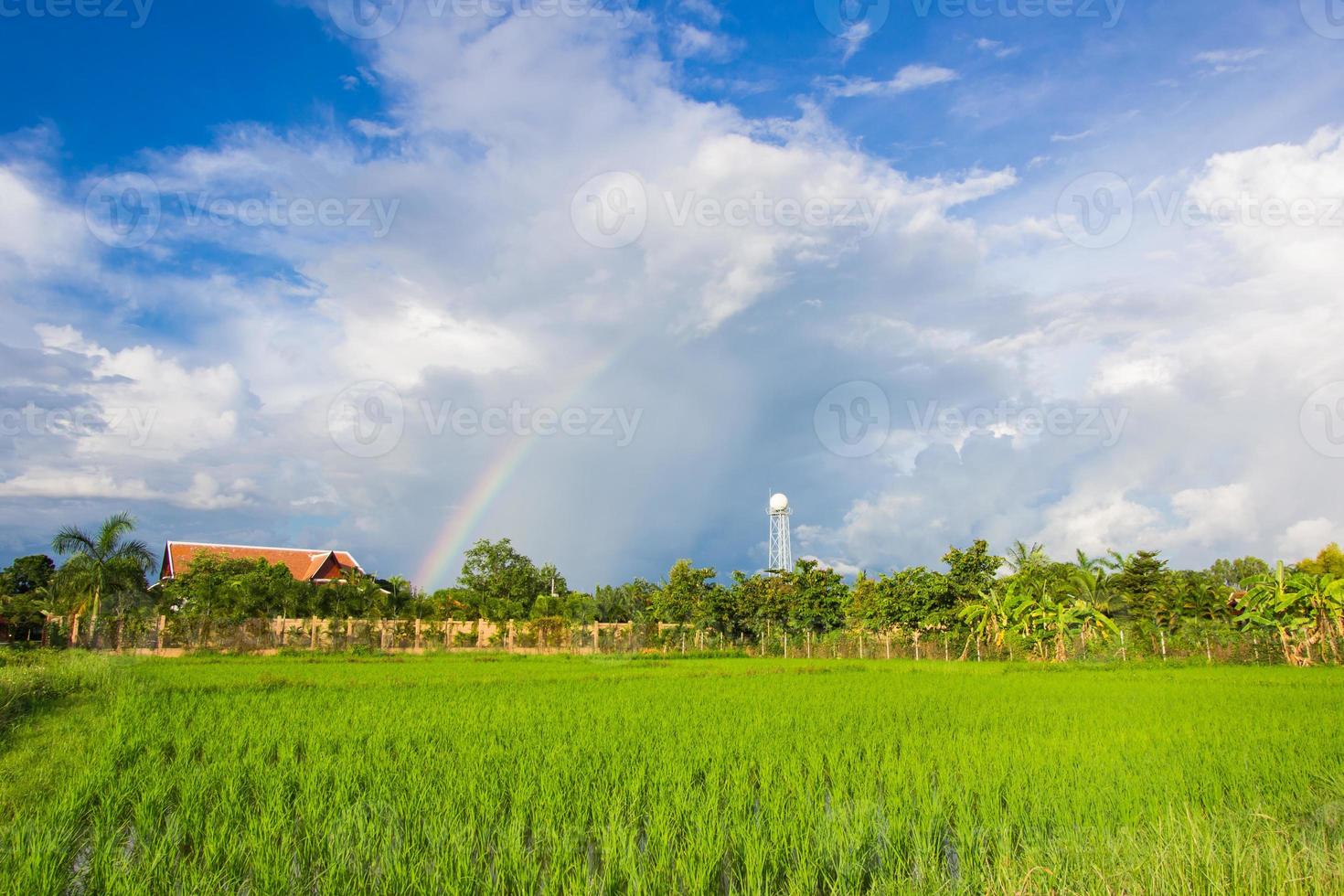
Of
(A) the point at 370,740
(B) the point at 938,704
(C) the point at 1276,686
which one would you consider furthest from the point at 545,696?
(C) the point at 1276,686

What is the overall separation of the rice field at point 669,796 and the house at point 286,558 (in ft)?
122

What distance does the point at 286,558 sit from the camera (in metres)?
47.5

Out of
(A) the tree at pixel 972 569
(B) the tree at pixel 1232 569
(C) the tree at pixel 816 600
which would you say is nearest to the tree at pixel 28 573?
(C) the tree at pixel 816 600

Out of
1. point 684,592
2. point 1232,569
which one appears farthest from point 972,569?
point 1232,569

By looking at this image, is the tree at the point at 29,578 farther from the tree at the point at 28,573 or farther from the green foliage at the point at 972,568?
the green foliage at the point at 972,568

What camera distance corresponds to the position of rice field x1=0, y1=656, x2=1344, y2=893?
4031 mm

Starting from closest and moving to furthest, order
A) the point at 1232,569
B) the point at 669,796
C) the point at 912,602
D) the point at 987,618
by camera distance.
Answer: the point at 669,796 → the point at 987,618 → the point at 912,602 → the point at 1232,569

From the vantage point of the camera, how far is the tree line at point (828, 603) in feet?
77.1

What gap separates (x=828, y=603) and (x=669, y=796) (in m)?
28.0

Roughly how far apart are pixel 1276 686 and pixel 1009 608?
11.4 m

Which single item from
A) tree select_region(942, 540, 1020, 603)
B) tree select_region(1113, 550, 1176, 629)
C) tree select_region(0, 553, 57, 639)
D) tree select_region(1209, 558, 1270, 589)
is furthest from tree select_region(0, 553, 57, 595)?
tree select_region(1209, 558, 1270, 589)

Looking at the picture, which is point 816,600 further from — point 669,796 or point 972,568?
point 669,796

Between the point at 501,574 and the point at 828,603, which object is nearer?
the point at 828,603

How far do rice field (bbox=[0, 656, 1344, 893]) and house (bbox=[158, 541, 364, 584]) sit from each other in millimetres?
37135
